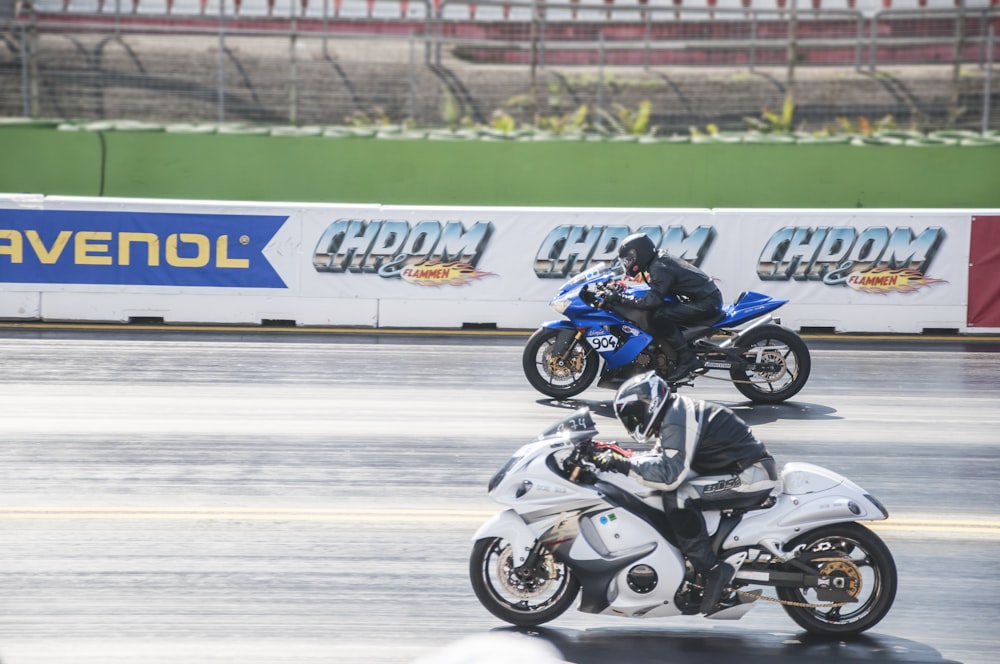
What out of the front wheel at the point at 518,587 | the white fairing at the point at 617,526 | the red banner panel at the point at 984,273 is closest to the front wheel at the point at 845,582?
the white fairing at the point at 617,526

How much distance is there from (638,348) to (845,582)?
554cm

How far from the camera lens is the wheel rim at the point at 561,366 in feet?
40.8

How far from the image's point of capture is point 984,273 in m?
15.9

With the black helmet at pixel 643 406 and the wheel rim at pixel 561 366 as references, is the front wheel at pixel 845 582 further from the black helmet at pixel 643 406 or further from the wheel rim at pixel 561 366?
the wheel rim at pixel 561 366

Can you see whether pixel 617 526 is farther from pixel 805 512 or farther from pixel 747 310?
pixel 747 310

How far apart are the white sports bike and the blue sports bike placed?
5309mm

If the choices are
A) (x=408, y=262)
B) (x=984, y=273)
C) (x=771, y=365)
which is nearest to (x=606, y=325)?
(x=771, y=365)

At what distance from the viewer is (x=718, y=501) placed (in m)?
6.80

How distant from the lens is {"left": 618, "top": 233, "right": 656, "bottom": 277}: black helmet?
39.7ft

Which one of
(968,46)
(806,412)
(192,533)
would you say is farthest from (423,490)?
(968,46)

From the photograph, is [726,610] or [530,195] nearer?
[726,610]

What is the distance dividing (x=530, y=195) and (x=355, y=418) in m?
10.1

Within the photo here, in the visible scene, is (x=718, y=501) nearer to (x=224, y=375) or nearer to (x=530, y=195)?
(x=224, y=375)

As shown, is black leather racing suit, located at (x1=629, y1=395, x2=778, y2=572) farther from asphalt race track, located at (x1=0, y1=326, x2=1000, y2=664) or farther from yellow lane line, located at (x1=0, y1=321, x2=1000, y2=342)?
yellow lane line, located at (x1=0, y1=321, x2=1000, y2=342)
